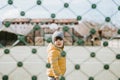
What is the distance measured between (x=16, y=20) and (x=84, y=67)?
4.35 meters

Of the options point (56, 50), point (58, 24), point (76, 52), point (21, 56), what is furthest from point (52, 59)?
point (76, 52)

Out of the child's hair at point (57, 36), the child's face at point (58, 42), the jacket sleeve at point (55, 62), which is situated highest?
the child's hair at point (57, 36)

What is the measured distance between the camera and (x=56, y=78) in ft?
8.59

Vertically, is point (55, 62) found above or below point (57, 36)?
below

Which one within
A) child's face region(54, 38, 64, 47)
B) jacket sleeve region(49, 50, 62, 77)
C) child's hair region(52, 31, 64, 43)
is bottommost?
jacket sleeve region(49, 50, 62, 77)

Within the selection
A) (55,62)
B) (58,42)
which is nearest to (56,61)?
(55,62)

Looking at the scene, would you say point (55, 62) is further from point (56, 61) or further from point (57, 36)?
point (57, 36)

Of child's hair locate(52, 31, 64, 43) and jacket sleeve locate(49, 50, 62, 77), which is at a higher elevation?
child's hair locate(52, 31, 64, 43)

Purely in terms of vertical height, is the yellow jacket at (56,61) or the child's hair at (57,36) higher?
the child's hair at (57,36)

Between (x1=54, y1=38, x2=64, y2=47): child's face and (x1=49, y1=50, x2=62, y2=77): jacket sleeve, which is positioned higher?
(x1=54, y1=38, x2=64, y2=47): child's face

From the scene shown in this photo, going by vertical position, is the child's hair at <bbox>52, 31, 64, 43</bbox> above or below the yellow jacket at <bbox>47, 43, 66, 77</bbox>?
above

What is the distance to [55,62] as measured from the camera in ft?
8.44

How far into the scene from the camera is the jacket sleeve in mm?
2555

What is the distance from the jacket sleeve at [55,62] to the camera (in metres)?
2.56
